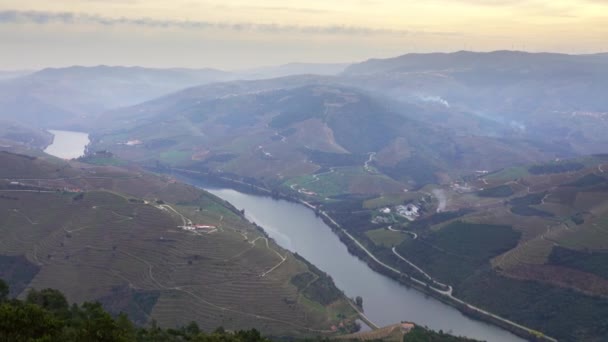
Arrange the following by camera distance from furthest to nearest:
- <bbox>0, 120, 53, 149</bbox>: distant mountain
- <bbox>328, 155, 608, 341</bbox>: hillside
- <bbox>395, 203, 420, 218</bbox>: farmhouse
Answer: <bbox>0, 120, 53, 149</bbox>: distant mountain
<bbox>395, 203, 420, 218</bbox>: farmhouse
<bbox>328, 155, 608, 341</bbox>: hillside

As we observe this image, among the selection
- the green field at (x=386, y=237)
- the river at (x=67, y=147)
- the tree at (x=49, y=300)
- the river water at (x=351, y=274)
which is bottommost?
the river at (x=67, y=147)

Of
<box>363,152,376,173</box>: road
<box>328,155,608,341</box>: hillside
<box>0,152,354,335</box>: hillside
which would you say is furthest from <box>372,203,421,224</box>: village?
<box>363,152,376,173</box>: road

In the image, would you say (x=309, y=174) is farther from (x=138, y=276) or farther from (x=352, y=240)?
(x=138, y=276)

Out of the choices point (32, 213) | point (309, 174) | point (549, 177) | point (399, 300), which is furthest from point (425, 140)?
point (32, 213)

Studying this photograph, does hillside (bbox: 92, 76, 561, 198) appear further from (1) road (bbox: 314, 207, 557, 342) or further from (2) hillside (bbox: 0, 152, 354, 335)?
(2) hillside (bbox: 0, 152, 354, 335)

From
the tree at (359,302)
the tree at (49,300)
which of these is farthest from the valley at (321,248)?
the tree at (49,300)

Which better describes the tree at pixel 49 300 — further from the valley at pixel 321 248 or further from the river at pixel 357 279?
the river at pixel 357 279
